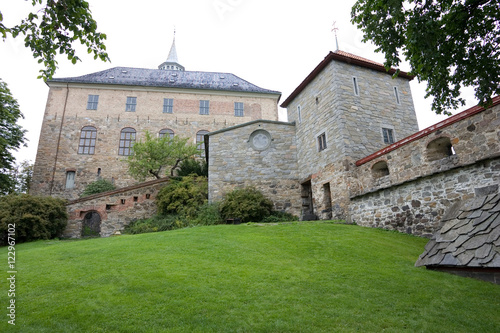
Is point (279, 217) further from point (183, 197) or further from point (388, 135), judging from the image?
point (388, 135)

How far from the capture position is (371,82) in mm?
14023

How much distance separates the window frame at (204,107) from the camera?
2853cm

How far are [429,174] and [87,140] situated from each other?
26.3 m

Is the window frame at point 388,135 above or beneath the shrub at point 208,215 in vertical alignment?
above

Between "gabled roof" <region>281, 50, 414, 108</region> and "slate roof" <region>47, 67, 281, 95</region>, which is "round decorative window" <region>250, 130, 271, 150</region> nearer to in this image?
"gabled roof" <region>281, 50, 414, 108</region>

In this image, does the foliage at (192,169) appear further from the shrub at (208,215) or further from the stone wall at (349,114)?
the stone wall at (349,114)

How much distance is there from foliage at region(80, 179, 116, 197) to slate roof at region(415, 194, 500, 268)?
73.5ft

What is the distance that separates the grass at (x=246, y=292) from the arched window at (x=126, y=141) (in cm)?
2045

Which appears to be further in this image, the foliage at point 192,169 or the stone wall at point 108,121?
the stone wall at point 108,121

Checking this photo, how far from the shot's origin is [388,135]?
44.1 ft

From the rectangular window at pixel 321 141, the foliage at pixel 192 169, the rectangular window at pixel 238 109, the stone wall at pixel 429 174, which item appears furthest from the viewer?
the rectangular window at pixel 238 109

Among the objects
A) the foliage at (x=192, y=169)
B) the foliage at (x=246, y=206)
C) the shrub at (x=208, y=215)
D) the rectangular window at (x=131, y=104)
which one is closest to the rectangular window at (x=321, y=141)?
the foliage at (x=246, y=206)

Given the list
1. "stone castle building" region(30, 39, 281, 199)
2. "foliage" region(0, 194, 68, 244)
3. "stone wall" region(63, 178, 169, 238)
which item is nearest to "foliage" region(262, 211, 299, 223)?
"stone wall" region(63, 178, 169, 238)

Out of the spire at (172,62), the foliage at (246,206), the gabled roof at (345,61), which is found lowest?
the foliage at (246,206)
